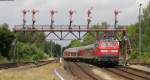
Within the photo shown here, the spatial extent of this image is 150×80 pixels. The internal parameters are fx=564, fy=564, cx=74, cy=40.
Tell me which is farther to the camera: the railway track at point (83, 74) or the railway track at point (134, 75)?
the railway track at point (83, 74)

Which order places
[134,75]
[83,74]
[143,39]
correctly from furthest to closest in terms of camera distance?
[143,39] < [83,74] < [134,75]

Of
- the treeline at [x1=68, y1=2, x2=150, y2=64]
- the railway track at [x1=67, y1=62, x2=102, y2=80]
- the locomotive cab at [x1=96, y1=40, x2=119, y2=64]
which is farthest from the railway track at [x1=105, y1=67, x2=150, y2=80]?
the treeline at [x1=68, y1=2, x2=150, y2=64]

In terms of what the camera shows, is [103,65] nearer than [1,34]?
Yes

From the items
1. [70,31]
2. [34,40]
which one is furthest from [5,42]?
[34,40]

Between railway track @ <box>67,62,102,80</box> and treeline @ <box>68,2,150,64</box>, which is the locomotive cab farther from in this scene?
treeline @ <box>68,2,150,64</box>

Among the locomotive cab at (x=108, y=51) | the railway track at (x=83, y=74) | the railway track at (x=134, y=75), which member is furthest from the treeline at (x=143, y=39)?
the railway track at (x=134, y=75)

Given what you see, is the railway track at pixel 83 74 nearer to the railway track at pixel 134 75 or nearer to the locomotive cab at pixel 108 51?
the railway track at pixel 134 75

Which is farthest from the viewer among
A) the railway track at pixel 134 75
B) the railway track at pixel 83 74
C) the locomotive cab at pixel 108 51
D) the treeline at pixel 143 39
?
the treeline at pixel 143 39

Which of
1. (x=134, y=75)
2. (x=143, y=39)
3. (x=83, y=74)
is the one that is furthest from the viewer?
(x=143, y=39)

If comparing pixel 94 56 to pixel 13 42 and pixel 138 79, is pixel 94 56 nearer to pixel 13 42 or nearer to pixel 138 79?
pixel 138 79

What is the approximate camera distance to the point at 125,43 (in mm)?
84875

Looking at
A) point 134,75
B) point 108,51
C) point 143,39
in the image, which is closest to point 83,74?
point 134,75

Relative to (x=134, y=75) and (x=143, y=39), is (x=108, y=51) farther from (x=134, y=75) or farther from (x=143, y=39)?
(x=143, y=39)

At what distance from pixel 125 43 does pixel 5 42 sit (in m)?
23.9
